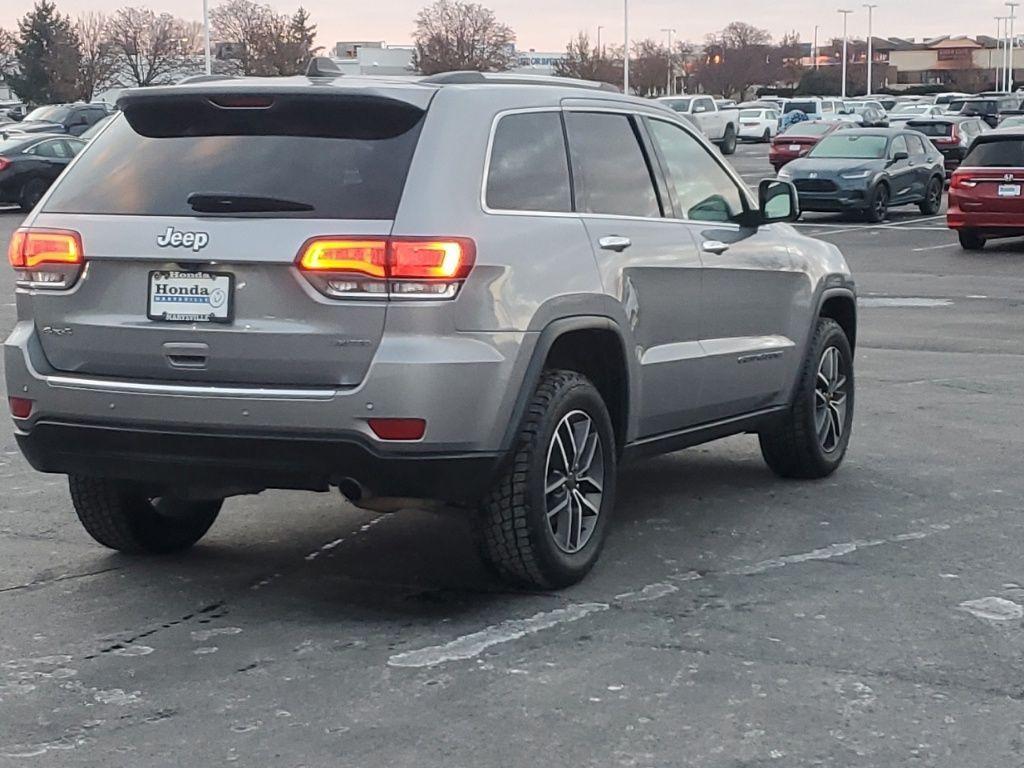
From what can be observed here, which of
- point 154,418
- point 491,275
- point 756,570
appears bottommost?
point 756,570

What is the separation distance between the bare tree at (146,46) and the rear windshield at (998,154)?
74.4m

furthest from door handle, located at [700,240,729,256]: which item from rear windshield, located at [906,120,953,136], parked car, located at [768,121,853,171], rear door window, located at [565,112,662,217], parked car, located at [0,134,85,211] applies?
rear windshield, located at [906,120,953,136]

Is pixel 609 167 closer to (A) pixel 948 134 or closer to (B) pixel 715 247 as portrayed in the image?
(B) pixel 715 247

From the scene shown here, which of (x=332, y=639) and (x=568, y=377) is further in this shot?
(x=568, y=377)

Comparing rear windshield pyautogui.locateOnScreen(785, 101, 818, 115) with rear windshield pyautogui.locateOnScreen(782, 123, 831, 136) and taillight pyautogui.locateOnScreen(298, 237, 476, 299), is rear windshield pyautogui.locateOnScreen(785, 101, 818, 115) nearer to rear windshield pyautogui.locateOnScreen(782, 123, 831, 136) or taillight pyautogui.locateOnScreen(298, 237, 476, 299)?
rear windshield pyautogui.locateOnScreen(782, 123, 831, 136)

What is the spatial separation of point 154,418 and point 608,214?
74.5 inches

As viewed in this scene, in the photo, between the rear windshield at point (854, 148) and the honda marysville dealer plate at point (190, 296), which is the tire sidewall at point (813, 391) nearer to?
the honda marysville dealer plate at point (190, 296)

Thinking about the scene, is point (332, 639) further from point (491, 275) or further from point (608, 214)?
point (608, 214)

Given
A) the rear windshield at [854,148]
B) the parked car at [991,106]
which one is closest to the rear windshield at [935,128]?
the rear windshield at [854,148]

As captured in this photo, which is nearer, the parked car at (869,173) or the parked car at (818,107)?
the parked car at (869,173)

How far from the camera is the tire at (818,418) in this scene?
783 cm

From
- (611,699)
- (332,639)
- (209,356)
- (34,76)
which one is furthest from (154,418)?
(34,76)

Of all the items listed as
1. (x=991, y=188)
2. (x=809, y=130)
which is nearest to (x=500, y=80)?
(x=991, y=188)

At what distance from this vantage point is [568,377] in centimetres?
591
